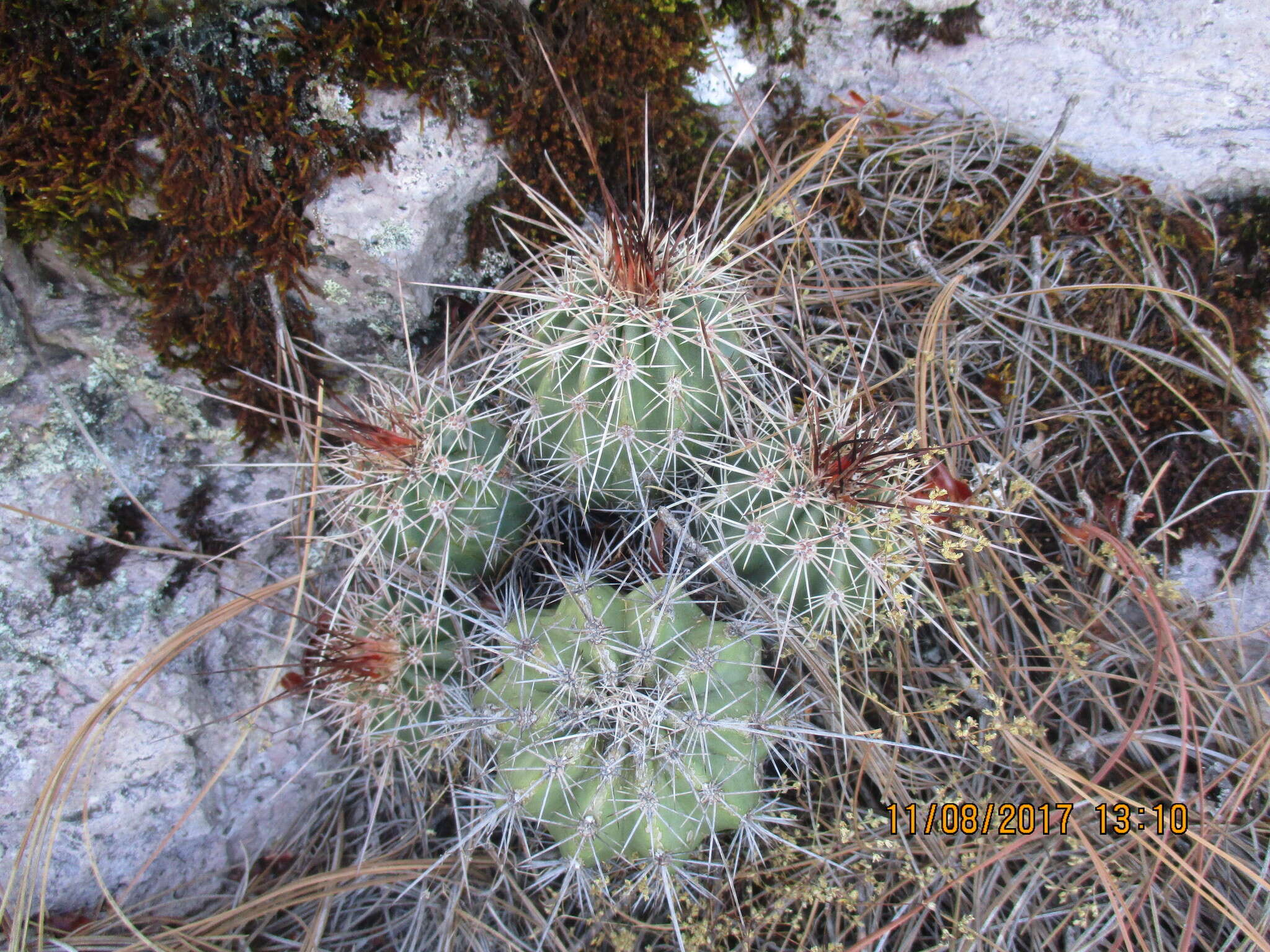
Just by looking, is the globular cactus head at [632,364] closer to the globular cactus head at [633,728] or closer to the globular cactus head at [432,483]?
the globular cactus head at [432,483]

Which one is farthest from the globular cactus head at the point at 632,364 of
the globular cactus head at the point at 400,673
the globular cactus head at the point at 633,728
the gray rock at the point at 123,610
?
the gray rock at the point at 123,610

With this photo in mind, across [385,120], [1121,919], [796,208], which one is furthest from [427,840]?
[796,208]

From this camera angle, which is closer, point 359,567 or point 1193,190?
point 359,567

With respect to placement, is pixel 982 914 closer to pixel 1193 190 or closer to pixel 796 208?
pixel 796 208
